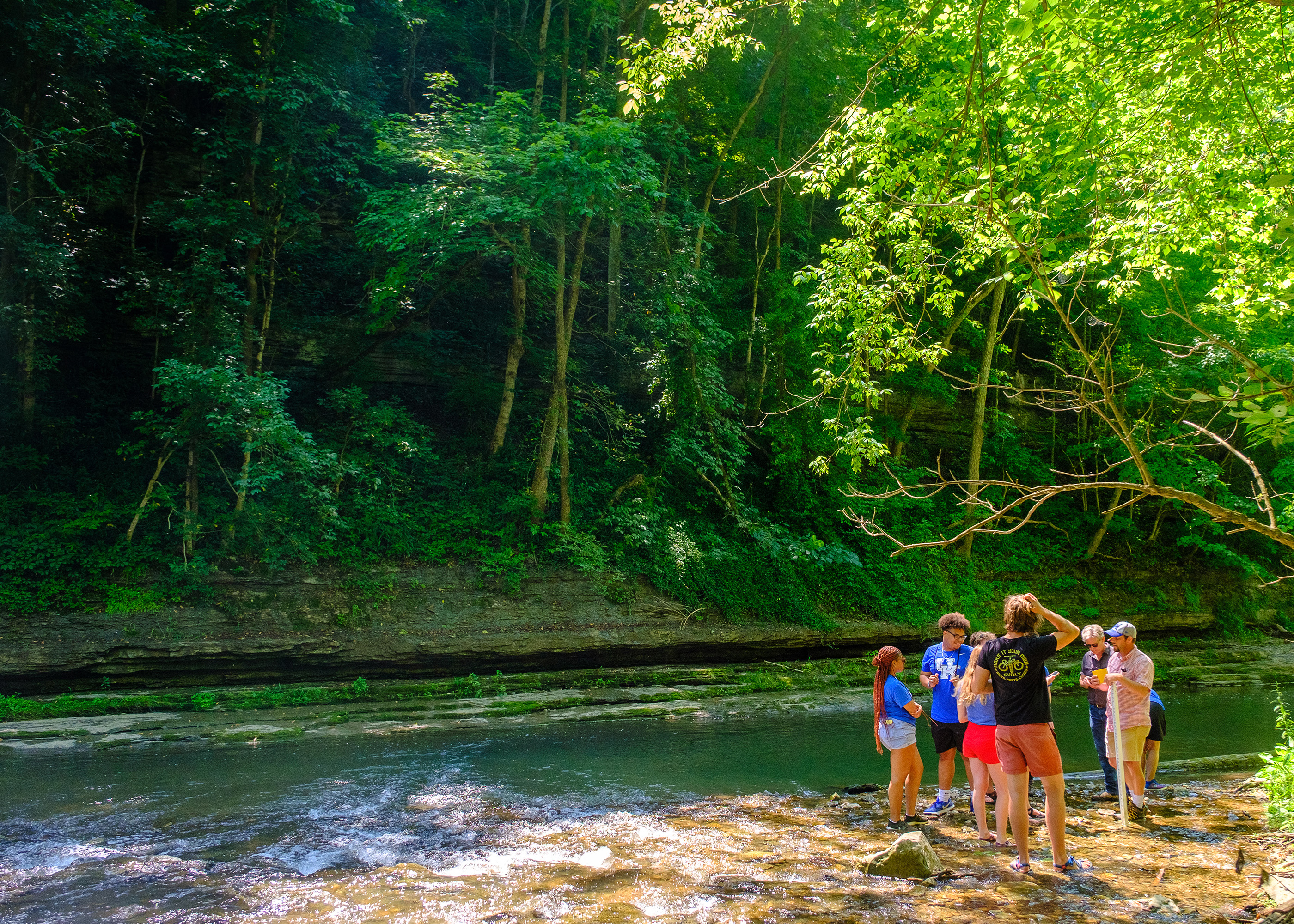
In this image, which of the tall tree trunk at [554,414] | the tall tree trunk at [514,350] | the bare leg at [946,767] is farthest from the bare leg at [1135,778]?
the tall tree trunk at [514,350]

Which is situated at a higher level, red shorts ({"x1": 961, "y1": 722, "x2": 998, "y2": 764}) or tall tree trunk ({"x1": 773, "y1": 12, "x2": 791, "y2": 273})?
tall tree trunk ({"x1": 773, "y1": 12, "x2": 791, "y2": 273})

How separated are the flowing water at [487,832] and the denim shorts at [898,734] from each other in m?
0.66

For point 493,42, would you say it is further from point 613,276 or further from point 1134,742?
point 1134,742

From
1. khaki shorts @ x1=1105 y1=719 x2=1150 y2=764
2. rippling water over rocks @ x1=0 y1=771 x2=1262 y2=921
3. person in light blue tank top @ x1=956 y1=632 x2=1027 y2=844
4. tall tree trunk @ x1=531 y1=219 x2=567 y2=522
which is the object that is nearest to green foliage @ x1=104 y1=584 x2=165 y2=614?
rippling water over rocks @ x1=0 y1=771 x2=1262 y2=921

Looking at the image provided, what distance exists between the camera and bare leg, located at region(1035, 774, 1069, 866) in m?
4.67

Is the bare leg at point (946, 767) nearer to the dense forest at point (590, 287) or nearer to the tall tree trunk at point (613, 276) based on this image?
the dense forest at point (590, 287)

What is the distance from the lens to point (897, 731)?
5.94 m

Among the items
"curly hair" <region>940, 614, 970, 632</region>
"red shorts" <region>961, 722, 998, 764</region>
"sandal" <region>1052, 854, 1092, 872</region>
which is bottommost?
"sandal" <region>1052, 854, 1092, 872</region>

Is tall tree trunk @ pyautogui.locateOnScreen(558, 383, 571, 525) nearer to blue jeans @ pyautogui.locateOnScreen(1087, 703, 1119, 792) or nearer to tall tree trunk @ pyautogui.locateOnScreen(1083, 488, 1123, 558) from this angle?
blue jeans @ pyautogui.locateOnScreen(1087, 703, 1119, 792)

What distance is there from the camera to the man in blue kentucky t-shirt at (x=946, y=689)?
6.02 meters

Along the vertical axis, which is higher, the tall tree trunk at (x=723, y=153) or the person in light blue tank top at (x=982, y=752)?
the tall tree trunk at (x=723, y=153)

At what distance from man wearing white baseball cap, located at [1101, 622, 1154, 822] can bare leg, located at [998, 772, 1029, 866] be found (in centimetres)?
183

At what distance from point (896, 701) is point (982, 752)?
0.70 metres

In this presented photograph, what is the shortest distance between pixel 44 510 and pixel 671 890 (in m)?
12.1
